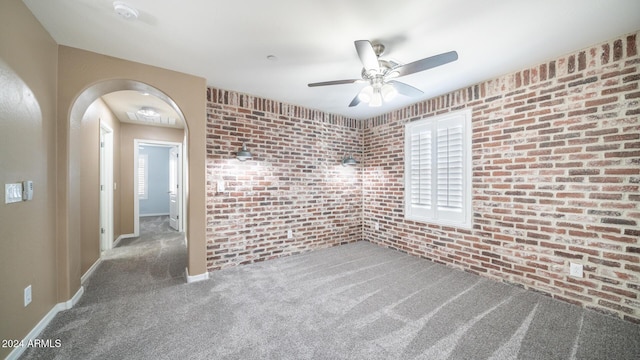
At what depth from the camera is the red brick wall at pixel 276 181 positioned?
10.4 feet

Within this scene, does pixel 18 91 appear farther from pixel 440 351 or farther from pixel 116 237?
pixel 116 237

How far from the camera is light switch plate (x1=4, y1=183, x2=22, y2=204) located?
1510 mm

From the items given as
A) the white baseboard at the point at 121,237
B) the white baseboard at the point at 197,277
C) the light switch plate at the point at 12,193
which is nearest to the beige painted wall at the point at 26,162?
the light switch plate at the point at 12,193

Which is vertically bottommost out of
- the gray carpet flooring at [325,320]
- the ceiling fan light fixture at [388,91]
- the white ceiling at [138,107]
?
the gray carpet flooring at [325,320]

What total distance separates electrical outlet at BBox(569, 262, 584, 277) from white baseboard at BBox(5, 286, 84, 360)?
14.9 feet

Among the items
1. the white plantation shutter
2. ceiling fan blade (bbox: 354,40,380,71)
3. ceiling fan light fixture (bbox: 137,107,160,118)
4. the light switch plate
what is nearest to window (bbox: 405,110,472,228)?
the white plantation shutter

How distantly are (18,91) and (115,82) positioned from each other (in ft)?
2.81

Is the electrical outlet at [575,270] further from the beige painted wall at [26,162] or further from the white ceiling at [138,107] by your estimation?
the white ceiling at [138,107]

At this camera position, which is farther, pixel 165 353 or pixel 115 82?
pixel 115 82

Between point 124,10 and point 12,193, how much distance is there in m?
1.49

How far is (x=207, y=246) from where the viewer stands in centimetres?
307

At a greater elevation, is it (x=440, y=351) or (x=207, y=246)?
(x=207, y=246)

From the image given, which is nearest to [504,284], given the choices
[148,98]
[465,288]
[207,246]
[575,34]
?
[465,288]

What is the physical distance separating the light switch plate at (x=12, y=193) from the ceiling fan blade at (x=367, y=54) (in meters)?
2.56
